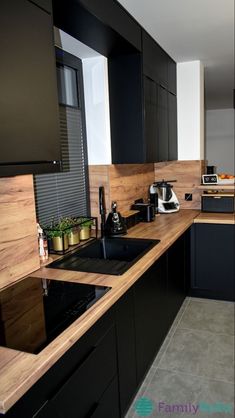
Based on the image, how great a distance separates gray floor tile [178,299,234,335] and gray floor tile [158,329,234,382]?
0.09 m

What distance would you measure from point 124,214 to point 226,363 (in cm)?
139

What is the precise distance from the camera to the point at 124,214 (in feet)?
9.91

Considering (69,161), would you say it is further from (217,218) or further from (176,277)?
(217,218)

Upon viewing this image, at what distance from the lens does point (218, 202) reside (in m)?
3.50

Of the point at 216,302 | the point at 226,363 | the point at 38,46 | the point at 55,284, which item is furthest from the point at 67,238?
the point at 216,302

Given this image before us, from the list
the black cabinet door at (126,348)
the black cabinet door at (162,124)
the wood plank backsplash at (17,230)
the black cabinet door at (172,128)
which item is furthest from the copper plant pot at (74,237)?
the black cabinet door at (172,128)

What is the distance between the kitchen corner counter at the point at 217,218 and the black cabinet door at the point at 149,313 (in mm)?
919

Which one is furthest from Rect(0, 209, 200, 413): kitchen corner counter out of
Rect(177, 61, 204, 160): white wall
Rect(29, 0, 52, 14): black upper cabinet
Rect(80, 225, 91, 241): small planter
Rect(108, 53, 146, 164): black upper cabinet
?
Rect(177, 61, 204, 160): white wall

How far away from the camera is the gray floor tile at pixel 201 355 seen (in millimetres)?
2330

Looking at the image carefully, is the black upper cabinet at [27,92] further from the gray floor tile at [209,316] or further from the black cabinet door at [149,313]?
the gray floor tile at [209,316]

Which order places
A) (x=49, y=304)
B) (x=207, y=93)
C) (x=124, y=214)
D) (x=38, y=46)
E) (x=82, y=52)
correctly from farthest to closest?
(x=207, y=93) < (x=124, y=214) < (x=82, y=52) < (x=49, y=304) < (x=38, y=46)

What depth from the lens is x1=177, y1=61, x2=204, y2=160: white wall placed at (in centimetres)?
353

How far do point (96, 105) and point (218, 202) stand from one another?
1.60m

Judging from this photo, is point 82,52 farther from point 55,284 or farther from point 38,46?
point 55,284
